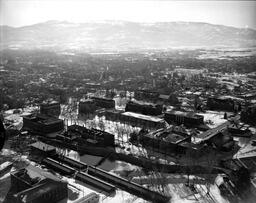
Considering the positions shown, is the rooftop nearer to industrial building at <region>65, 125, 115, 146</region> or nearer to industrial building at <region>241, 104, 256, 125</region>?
industrial building at <region>65, 125, 115, 146</region>

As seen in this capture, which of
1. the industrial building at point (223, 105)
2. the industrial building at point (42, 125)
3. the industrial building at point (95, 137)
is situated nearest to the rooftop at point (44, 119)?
the industrial building at point (42, 125)

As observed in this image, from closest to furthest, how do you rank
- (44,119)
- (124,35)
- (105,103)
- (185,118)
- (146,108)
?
(44,119) < (185,118) < (146,108) < (105,103) < (124,35)

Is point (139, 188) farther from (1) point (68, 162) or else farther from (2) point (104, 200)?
(1) point (68, 162)

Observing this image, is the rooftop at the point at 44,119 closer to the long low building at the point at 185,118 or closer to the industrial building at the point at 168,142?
the industrial building at the point at 168,142

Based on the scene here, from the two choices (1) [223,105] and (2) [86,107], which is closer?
(2) [86,107]

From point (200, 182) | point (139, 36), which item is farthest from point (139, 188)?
point (139, 36)

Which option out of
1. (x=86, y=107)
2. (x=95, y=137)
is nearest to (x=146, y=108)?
(x=86, y=107)

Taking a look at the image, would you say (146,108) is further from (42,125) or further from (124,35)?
(124,35)
